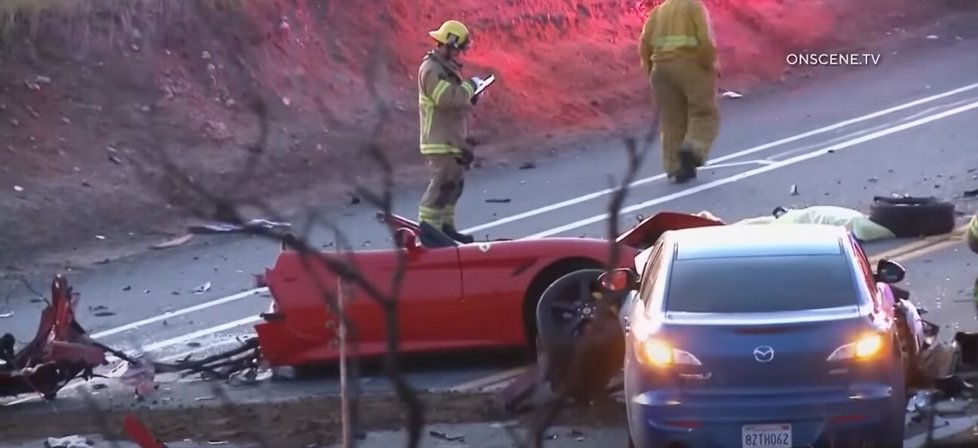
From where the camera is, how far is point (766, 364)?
7.61m

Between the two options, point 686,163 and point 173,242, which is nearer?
point 173,242

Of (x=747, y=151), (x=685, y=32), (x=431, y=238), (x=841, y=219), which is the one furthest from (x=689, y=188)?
(x=431, y=238)

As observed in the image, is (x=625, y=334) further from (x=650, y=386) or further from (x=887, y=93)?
(x=887, y=93)

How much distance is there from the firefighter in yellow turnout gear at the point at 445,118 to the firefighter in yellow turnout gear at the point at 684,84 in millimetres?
4131

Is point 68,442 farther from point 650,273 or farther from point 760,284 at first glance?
point 760,284

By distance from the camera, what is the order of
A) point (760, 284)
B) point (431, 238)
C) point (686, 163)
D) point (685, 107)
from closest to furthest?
point (760, 284)
point (431, 238)
point (686, 163)
point (685, 107)

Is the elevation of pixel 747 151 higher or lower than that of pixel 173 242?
higher

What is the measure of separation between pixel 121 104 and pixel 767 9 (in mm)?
11113

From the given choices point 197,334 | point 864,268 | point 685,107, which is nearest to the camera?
point 864,268

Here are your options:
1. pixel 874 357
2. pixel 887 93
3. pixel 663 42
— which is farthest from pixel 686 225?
pixel 887 93

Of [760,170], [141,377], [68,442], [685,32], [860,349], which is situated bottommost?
[68,442]

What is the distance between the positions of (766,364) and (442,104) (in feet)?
18.9

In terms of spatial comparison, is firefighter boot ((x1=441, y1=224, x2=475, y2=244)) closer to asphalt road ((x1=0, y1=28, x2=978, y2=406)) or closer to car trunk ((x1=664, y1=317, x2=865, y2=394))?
asphalt road ((x1=0, y1=28, x2=978, y2=406))

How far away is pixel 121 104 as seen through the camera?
18.8 meters
